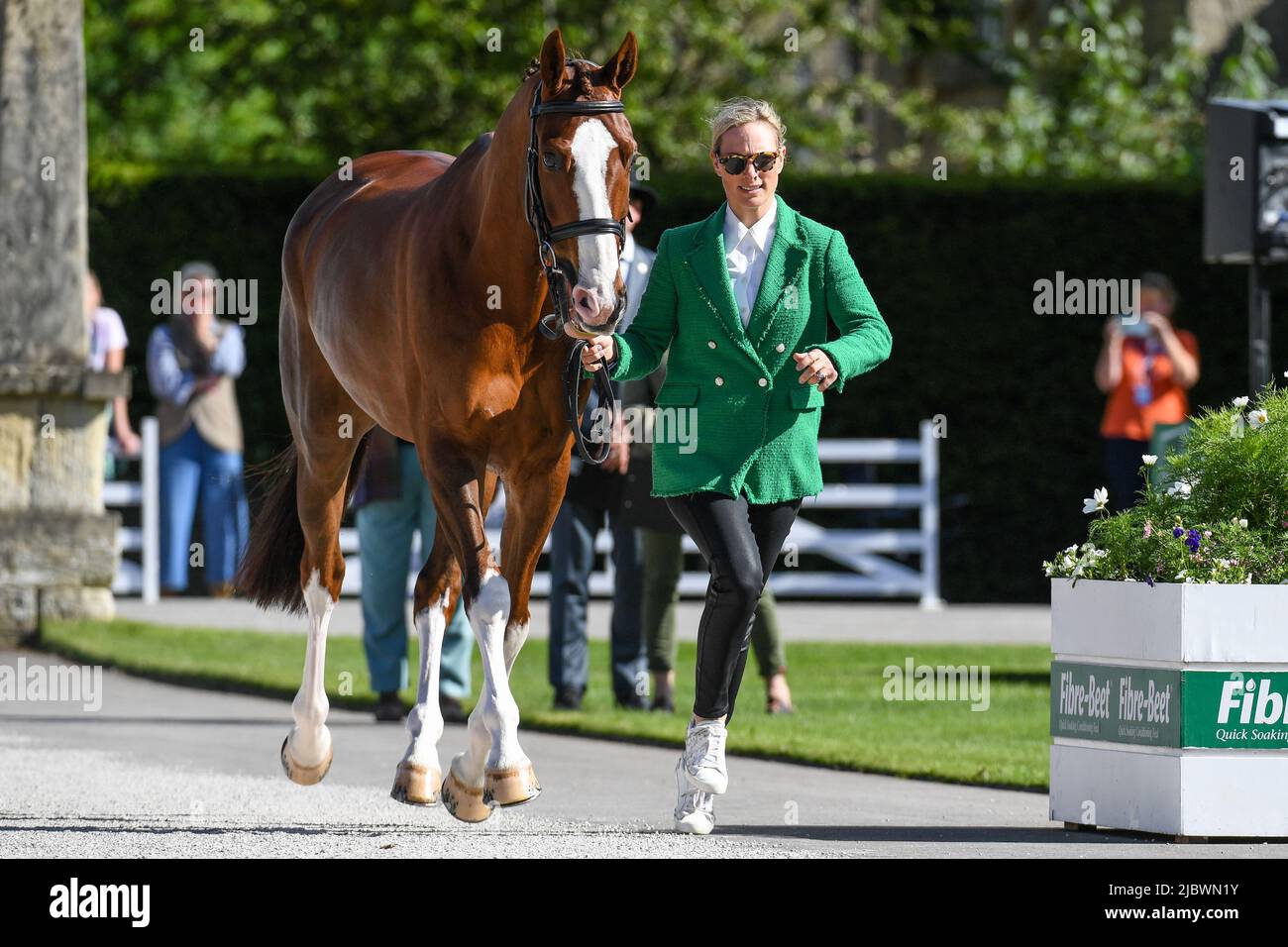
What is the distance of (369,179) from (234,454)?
357 inches

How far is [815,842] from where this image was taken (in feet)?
22.9

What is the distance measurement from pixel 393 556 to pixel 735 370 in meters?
4.03

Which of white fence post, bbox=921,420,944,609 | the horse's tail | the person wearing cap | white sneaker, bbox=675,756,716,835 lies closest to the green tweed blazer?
white sneaker, bbox=675,756,716,835

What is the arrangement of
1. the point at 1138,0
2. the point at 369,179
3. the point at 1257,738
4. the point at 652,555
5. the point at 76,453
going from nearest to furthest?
the point at 1257,738 → the point at 369,179 → the point at 652,555 → the point at 76,453 → the point at 1138,0

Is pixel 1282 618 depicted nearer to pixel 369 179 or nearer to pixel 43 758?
pixel 369 179

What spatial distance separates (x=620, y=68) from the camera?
6.84 meters

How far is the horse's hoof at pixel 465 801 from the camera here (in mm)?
6996

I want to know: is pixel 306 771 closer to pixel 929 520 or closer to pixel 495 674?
pixel 495 674

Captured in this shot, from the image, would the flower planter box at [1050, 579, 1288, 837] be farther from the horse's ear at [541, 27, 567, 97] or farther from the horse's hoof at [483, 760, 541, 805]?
the horse's ear at [541, 27, 567, 97]

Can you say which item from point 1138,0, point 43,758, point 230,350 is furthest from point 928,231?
point 43,758

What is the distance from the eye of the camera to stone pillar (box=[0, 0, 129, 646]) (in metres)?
13.8

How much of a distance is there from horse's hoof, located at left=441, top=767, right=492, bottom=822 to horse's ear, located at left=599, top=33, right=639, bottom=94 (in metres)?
2.15

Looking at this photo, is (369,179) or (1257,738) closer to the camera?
(1257,738)
